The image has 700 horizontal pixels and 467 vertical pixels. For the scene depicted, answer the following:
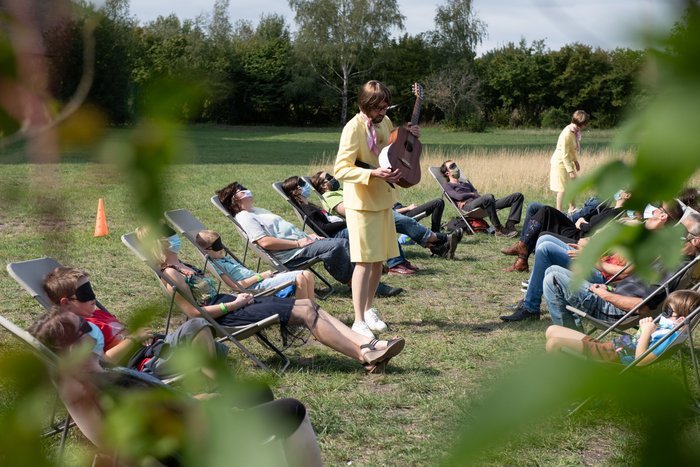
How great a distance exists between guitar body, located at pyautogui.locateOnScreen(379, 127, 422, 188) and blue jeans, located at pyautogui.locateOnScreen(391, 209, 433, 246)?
2812mm

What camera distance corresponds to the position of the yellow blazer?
5.75m

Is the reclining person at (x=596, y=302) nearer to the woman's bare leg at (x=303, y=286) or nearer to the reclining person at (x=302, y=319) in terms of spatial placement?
the reclining person at (x=302, y=319)

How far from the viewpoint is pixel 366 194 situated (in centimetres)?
581

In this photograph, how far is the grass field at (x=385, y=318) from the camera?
1.94 feet

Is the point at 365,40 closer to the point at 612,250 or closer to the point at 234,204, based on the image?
the point at 234,204

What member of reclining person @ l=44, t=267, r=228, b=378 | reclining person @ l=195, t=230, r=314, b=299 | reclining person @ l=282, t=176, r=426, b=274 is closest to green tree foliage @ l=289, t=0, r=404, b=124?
reclining person @ l=282, t=176, r=426, b=274

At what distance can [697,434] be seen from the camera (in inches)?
18.1

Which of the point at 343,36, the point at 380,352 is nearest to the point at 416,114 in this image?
the point at 380,352

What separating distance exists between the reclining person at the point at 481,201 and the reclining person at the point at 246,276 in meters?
4.84

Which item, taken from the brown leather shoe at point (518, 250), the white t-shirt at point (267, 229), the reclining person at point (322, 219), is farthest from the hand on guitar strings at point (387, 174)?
the brown leather shoe at point (518, 250)

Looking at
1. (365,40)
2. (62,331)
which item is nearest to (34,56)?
(62,331)

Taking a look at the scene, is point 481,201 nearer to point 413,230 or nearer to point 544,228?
point 413,230

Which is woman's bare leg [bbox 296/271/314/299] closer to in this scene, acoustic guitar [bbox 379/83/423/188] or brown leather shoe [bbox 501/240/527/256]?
acoustic guitar [bbox 379/83/423/188]

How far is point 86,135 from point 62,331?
13.8 inches
